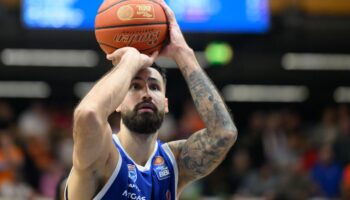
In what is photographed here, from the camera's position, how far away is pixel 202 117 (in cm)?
462

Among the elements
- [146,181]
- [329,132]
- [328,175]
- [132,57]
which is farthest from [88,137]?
[329,132]

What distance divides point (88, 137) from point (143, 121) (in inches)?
24.2

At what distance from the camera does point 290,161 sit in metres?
11.0

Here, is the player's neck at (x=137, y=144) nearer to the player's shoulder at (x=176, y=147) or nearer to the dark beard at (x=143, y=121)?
the dark beard at (x=143, y=121)

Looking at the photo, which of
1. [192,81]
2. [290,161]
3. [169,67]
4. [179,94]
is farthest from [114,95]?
[179,94]

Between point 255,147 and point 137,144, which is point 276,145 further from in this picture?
point 137,144

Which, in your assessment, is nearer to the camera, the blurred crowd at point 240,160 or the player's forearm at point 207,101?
the player's forearm at point 207,101

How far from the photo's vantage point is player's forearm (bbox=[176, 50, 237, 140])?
4.56 metres

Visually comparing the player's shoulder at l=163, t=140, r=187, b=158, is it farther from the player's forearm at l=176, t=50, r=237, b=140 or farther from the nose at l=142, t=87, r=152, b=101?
the nose at l=142, t=87, r=152, b=101

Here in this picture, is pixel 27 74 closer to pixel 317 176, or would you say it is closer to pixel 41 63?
pixel 41 63

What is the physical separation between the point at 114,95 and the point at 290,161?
7255 mm

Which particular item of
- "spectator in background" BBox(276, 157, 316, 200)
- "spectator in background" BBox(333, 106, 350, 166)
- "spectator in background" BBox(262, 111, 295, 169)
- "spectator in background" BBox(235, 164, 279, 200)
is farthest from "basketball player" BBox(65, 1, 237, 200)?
"spectator in background" BBox(262, 111, 295, 169)

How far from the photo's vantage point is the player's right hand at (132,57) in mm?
4242

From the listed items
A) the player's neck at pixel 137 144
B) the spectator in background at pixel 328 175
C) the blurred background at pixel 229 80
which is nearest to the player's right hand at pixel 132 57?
the player's neck at pixel 137 144
